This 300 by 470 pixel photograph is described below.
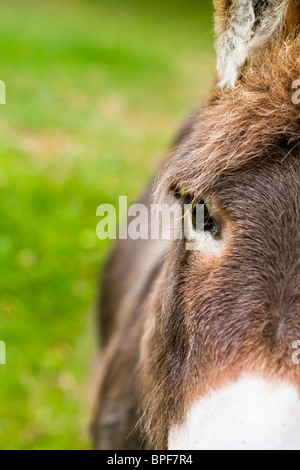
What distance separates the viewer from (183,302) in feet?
6.61

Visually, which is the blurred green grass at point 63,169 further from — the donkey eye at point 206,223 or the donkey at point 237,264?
the donkey eye at point 206,223

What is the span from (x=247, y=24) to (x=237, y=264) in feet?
2.88

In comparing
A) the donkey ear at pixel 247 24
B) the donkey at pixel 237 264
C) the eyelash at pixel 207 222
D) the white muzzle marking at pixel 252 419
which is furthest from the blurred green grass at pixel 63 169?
the white muzzle marking at pixel 252 419

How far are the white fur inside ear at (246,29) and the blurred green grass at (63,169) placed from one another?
1.36 ft

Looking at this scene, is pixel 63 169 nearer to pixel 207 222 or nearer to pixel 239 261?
pixel 207 222

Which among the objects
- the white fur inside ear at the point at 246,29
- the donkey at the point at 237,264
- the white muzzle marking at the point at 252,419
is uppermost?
the white fur inside ear at the point at 246,29

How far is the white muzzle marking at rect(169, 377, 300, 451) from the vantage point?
1551mm

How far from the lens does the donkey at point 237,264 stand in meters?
1.63

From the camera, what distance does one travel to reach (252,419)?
61.5 inches

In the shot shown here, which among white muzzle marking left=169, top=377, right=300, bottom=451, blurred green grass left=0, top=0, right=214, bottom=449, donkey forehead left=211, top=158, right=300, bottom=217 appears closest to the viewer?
white muzzle marking left=169, top=377, right=300, bottom=451

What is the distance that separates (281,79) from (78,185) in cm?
460

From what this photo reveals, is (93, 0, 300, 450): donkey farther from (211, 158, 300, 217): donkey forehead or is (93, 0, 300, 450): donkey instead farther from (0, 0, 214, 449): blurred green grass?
(0, 0, 214, 449): blurred green grass

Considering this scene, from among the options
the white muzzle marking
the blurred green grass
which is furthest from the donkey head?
the blurred green grass

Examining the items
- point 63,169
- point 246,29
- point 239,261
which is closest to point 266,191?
point 239,261
